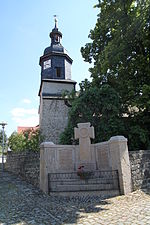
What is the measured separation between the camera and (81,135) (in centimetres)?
1021

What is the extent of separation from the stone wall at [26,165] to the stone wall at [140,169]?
4.13 meters

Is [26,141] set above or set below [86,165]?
above

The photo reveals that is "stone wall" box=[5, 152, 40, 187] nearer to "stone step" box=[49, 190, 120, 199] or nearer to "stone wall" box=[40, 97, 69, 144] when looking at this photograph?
"stone step" box=[49, 190, 120, 199]

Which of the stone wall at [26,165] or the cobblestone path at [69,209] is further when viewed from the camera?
the stone wall at [26,165]

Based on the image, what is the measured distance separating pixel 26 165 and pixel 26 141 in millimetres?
7408

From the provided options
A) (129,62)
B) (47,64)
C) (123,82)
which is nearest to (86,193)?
(123,82)

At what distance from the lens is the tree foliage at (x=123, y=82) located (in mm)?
11469

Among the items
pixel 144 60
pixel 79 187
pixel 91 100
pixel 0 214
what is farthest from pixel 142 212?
pixel 144 60

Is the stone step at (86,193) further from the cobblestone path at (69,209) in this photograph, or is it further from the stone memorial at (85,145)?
the stone memorial at (85,145)

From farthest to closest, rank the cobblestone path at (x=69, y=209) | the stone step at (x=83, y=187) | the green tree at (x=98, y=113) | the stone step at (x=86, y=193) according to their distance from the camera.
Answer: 1. the green tree at (x=98, y=113)
2. the stone step at (x=83, y=187)
3. the stone step at (x=86, y=193)
4. the cobblestone path at (x=69, y=209)

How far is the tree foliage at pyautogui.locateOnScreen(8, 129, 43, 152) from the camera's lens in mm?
17225

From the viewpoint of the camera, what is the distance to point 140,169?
333 inches

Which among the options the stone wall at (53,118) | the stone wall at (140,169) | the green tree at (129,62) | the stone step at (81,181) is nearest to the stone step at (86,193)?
the stone step at (81,181)

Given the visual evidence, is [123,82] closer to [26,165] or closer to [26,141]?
[26,165]
